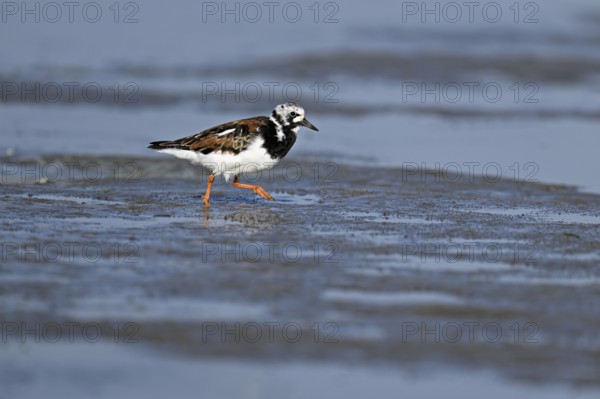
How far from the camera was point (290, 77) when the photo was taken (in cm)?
2042

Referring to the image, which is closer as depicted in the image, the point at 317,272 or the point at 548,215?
the point at 317,272

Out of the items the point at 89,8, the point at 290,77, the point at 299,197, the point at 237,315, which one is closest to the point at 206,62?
the point at 290,77

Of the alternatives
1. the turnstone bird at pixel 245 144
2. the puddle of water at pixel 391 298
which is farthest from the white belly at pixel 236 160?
the puddle of water at pixel 391 298

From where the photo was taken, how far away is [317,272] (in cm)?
799

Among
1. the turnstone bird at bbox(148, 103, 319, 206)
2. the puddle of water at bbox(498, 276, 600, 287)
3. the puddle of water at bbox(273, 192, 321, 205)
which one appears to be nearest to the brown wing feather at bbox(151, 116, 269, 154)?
the turnstone bird at bbox(148, 103, 319, 206)

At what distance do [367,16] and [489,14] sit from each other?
3421mm

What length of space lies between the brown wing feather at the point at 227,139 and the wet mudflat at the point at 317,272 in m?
0.56

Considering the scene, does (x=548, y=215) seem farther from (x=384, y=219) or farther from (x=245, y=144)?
(x=245, y=144)

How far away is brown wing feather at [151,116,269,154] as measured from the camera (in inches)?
433

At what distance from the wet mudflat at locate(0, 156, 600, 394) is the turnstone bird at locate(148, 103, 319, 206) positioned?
0.40m

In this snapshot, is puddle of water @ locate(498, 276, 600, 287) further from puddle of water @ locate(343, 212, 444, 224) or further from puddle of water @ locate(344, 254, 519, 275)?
puddle of water @ locate(343, 212, 444, 224)

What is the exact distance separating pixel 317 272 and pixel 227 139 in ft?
11.3

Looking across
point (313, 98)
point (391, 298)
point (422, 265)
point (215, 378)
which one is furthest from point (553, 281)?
point (313, 98)

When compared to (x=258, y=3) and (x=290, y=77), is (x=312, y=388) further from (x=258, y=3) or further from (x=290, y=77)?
(x=258, y=3)
